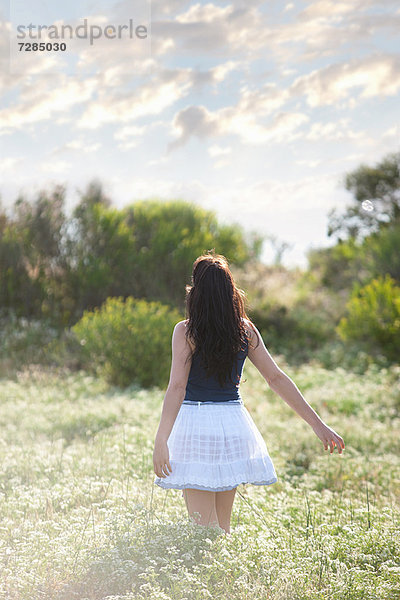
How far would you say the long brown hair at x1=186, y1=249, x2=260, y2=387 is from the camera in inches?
121

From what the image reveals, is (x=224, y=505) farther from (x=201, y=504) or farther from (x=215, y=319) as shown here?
(x=215, y=319)

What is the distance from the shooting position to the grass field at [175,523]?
2818 millimetres

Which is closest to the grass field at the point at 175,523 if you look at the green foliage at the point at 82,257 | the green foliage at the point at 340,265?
the green foliage at the point at 82,257

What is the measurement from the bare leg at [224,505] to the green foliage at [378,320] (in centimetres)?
931

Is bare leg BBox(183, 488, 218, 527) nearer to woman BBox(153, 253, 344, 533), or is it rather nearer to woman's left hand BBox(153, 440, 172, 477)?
woman BBox(153, 253, 344, 533)

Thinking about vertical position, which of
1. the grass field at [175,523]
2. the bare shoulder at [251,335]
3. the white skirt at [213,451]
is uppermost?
the bare shoulder at [251,335]

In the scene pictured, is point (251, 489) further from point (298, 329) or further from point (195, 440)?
point (298, 329)

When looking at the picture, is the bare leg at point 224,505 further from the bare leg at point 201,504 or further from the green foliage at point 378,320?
the green foliage at point 378,320

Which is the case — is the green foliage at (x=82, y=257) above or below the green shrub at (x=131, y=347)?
above

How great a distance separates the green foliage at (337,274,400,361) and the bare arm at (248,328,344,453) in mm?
9139

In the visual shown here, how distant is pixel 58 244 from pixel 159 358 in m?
6.13

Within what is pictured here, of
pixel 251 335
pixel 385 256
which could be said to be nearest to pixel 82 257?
pixel 385 256

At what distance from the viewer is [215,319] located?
307cm

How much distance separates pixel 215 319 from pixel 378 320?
9.77 m
